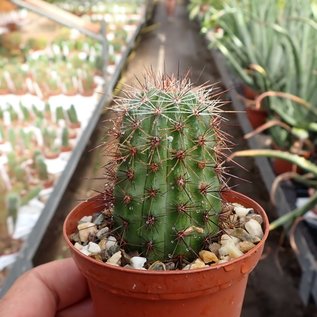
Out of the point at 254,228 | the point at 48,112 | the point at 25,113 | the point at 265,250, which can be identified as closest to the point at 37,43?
the point at 48,112

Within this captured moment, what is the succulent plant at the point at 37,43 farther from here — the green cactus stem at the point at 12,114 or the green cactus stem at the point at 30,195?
the green cactus stem at the point at 30,195

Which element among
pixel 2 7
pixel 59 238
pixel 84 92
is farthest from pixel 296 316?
pixel 2 7

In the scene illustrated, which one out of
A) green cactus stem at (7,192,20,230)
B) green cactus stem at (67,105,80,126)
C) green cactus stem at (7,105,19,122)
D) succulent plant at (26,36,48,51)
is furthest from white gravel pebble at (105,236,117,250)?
succulent plant at (26,36,48,51)

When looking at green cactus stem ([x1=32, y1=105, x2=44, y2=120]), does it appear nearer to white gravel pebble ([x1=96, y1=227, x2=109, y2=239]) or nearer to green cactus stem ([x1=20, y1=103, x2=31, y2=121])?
green cactus stem ([x1=20, y1=103, x2=31, y2=121])

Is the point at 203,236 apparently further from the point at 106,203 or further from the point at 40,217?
the point at 40,217

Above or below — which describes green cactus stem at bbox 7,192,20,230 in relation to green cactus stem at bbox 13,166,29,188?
above

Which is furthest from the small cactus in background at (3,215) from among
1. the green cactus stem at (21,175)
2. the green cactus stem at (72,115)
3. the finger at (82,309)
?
the finger at (82,309)
